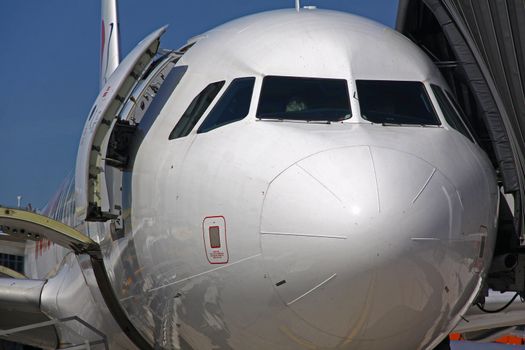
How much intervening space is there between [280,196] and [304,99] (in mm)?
1444

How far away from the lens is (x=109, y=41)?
18.6 m

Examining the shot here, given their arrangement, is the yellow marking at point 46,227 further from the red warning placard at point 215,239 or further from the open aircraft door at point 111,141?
the red warning placard at point 215,239

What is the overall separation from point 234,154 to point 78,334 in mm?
4353

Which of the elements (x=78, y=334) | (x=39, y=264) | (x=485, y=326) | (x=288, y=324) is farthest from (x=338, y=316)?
(x=39, y=264)

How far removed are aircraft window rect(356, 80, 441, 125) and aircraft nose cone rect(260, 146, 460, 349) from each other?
2.97 feet

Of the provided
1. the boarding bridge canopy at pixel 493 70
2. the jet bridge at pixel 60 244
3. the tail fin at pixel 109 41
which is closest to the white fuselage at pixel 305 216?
the jet bridge at pixel 60 244

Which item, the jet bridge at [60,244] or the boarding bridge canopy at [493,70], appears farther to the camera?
the boarding bridge canopy at [493,70]

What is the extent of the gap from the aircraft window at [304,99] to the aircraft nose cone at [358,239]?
0.89m

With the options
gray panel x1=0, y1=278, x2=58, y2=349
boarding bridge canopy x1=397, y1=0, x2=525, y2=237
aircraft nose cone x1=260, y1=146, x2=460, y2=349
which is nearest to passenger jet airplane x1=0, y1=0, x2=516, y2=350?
aircraft nose cone x1=260, y1=146, x2=460, y2=349

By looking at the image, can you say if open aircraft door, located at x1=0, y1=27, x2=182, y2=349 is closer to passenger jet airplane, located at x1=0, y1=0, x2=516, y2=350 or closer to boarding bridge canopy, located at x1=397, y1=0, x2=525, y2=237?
passenger jet airplane, located at x1=0, y1=0, x2=516, y2=350

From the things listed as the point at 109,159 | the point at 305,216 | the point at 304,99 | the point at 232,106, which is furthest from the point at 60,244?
the point at 305,216

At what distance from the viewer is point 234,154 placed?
25.7 ft

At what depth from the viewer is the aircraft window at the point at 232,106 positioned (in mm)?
8328

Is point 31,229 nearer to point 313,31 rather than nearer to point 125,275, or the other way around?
point 125,275
